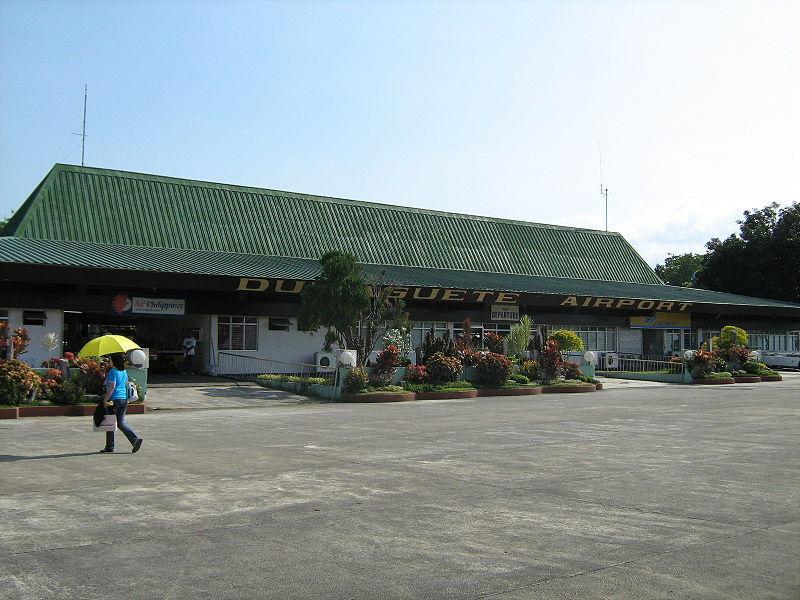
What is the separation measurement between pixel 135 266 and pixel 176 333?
8.51 metres

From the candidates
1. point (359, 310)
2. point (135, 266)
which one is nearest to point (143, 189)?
point (135, 266)

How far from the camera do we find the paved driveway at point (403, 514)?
6.15m

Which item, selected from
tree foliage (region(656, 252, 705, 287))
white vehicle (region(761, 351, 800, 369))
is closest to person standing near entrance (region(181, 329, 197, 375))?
white vehicle (region(761, 351, 800, 369))

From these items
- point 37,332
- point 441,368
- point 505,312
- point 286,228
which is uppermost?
point 286,228

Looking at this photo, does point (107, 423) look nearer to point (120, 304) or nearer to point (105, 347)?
point (105, 347)

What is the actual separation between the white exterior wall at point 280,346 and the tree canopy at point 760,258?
4129 centimetres

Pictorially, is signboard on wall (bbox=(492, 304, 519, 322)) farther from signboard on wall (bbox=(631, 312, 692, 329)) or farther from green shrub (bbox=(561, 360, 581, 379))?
green shrub (bbox=(561, 360, 581, 379))

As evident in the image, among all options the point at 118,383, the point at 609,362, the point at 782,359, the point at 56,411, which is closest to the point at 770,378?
the point at 609,362

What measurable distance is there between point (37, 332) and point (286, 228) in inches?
556

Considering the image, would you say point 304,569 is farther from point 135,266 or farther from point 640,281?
point 640,281

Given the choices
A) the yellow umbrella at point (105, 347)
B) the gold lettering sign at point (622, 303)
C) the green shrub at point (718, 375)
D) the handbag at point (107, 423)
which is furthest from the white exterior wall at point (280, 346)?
the handbag at point (107, 423)

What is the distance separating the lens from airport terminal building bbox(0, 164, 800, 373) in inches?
1262

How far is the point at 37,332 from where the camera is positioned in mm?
31391

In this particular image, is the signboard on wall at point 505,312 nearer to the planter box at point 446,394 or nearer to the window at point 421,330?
the window at point 421,330
